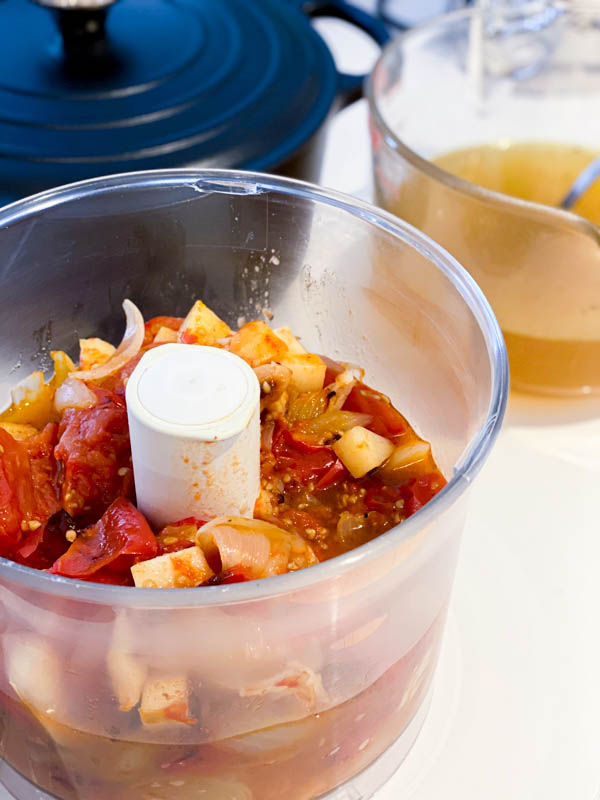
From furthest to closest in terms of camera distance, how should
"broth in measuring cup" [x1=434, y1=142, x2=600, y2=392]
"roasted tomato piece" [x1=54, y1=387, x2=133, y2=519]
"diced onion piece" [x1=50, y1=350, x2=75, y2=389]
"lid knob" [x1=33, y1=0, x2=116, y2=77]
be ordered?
"lid knob" [x1=33, y1=0, x2=116, y2=77]
"broth in measuring cup" [x1=434, y1=142, x2=600, y2=392]
"diced onion piece" [x1=50, y1=350, x2=75, y2=389]
"roasted tomato piece" [x1=54, y1=387, x2=133, y2=519]

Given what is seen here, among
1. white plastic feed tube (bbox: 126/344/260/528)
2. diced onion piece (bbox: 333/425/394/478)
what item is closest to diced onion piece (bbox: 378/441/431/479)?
diced onion piece (bbox: 333/425/394/478)

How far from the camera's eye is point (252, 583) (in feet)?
1.66

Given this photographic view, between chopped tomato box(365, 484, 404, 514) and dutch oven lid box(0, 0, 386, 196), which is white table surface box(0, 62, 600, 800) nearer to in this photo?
chopped tomato box(365, 484, 404, 514)

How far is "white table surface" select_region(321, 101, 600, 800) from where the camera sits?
2.44ft

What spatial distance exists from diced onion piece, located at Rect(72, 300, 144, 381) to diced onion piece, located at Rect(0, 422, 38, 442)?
0.20 feet

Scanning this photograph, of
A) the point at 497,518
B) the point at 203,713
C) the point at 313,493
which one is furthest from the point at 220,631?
the point at 497,518

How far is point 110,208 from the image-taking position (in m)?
0.82

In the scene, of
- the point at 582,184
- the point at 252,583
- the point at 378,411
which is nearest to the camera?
the point at 252,583

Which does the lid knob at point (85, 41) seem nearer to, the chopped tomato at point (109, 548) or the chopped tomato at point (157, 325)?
the chopped tomato at point (157, 325)

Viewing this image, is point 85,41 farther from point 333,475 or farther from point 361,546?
point 361,546

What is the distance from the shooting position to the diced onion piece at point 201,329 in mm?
815

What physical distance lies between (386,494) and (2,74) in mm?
748

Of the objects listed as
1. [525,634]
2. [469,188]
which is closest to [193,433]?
[525,634]

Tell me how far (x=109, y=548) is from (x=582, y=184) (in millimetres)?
774
